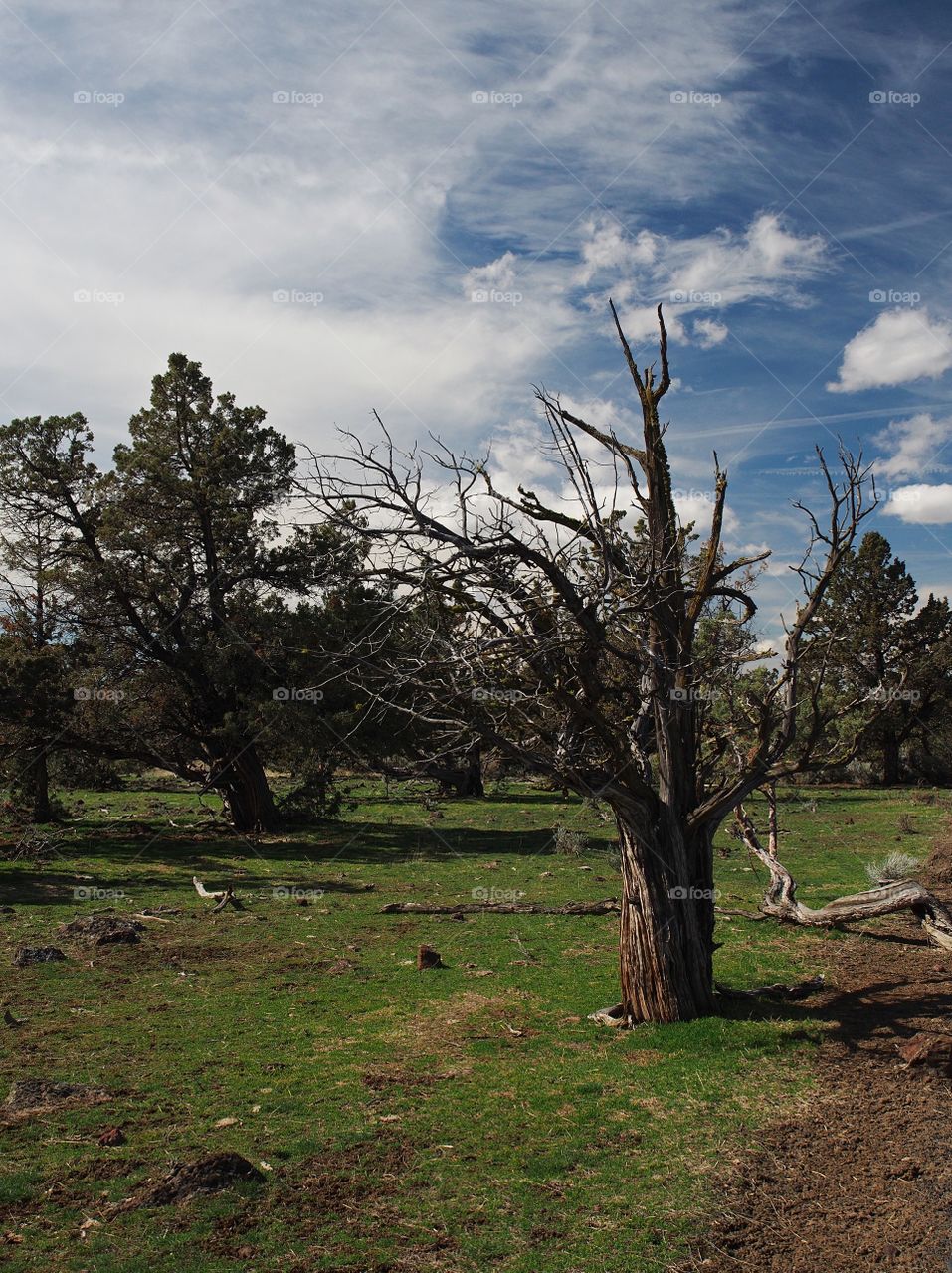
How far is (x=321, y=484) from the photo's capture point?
7.64 meters

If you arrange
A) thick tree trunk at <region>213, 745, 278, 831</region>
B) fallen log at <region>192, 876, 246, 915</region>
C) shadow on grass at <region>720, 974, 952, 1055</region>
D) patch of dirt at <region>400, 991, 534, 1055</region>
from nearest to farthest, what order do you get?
shadow on grass at <region>720, 974, 952, 1055</region>, patch of dirt at <region>400, 991, 534, 1055</region>, fallen log at <region>192, 876, 246, 915</region>, thick tree trunk at <region>213, 745, 278, 831</region>

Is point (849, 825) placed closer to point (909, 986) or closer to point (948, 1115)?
point (909, 986)

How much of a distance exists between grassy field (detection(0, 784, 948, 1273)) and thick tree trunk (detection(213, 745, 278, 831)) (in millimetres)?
9892

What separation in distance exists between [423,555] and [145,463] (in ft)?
68.6

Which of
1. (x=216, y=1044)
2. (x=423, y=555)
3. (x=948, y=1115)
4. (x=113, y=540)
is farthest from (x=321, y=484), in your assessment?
(x=113, y=540)

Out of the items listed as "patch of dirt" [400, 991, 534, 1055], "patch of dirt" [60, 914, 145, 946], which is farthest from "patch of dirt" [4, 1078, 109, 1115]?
"patch of dirt" [60, 914, 145, 946]

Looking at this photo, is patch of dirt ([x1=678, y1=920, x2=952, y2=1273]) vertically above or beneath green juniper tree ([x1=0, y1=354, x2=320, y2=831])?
beneath
